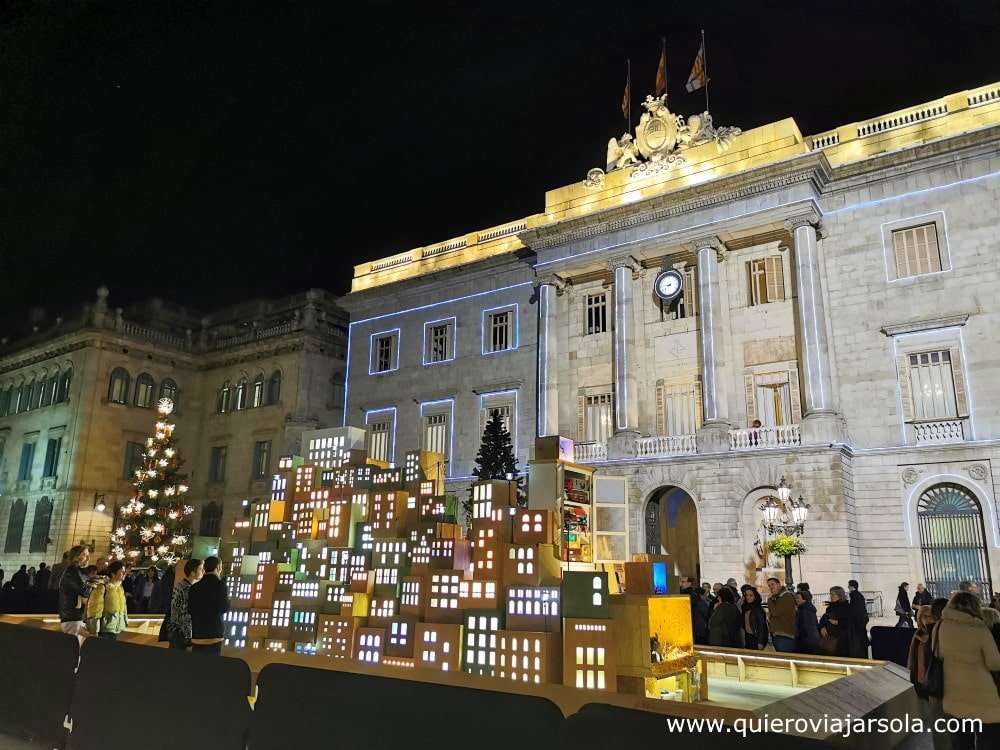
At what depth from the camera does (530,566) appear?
9.70 meters

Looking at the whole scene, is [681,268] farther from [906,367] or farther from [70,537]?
[70,537]

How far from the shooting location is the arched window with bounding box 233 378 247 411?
39.7 meters

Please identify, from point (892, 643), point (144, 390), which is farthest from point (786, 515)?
point (144, 390)

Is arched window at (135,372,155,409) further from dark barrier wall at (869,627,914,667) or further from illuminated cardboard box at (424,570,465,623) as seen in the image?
dark barrier wall at (869,627,914,667)

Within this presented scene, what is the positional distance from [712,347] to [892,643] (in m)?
13.7

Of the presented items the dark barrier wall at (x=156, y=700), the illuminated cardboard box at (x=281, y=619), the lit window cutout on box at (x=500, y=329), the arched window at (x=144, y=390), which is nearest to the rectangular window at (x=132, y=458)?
the arched window at (x=144, y=390)

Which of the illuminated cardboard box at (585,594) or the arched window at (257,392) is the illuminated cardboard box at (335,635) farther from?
the arched window at (257,392)

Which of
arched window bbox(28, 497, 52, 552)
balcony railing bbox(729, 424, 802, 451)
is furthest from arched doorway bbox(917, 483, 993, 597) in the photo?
arched window bbox(28, 497, 52, 552)

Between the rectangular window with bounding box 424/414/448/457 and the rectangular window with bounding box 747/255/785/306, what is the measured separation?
13.7 m

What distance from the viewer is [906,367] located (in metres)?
22.2

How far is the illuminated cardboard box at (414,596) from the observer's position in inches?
411

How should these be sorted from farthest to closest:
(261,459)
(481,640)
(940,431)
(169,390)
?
(169,390)
(261,459)
(940,431)
(481,640)

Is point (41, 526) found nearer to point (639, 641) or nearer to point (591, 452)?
point (591, 452)

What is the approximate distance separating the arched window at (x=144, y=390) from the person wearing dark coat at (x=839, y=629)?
37920 mm
